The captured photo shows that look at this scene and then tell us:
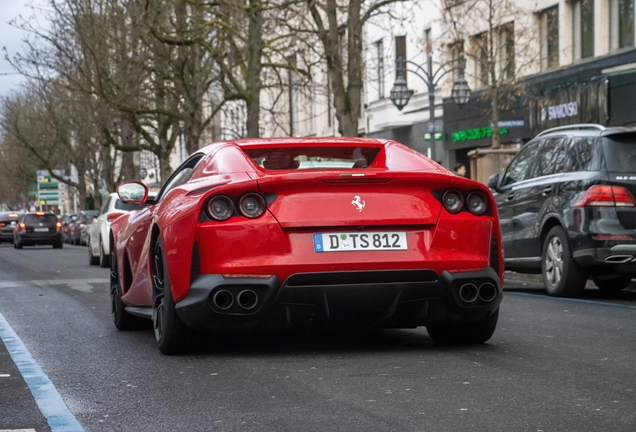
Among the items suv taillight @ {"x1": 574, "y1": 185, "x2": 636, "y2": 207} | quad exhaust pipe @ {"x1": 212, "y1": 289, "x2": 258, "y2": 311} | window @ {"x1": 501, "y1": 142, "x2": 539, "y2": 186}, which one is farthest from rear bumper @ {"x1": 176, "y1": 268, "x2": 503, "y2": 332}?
window @ {"x1": 501, "y1": 142, "x2": 539, "y2": 186}

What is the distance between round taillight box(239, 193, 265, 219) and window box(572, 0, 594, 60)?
26167 millimetres

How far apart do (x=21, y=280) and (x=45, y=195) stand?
76.9 metres

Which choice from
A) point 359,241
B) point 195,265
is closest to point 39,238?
point 195,265

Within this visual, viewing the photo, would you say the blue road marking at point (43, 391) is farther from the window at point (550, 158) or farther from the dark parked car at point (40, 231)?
the dark parked car at point (40, 231)

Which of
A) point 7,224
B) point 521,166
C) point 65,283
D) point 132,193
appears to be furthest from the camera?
point 7,224

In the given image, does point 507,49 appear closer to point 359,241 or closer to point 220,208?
point 359,241

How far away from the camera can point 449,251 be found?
714 centimetres

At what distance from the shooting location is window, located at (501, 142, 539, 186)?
44.6 ft

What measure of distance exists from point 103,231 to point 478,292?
17.4 m

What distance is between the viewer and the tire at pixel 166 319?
7.25 meters

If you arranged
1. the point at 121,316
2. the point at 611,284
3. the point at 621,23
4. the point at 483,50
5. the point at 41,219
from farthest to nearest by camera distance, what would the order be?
the point at 41,219, the point at 483,50, the point at 621,23, the point at 611,284, the point at 121,316

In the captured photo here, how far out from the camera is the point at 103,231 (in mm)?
23875

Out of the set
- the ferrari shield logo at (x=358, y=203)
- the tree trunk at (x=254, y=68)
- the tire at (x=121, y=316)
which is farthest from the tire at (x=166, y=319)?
the tree trunk at (x=254, y=68)

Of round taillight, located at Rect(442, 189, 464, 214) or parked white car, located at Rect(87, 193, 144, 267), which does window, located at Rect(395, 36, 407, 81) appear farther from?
round taillight, located at Rect(442, 189, 464, 214)
